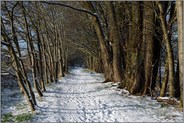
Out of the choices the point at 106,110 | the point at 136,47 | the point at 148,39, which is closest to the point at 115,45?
the point at 136,47

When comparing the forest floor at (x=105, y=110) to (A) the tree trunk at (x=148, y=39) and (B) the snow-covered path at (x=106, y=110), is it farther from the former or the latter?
(A) the tree trunk at (x=148, y=39)

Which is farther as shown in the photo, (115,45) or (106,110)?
(115,45)

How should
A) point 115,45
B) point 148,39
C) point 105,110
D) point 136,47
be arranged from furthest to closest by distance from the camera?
1. point 115,45
2. point 136,47
3. point 148,39
4. point 105,110

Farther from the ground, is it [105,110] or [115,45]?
[115,45]

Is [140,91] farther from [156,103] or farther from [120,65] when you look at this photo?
[120,65]

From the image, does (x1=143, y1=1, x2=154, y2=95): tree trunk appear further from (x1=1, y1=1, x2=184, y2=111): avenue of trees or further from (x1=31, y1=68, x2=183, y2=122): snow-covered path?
(x1=31, y1=68, x2=183, y2=122): snow-covered path

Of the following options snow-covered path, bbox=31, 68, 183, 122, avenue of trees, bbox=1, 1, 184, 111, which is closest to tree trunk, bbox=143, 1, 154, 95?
avenue of trees, bbox=1, 1, 184, 111

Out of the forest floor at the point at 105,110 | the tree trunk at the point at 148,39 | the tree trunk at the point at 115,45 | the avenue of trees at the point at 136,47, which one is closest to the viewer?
the forest floor at the point at 105,110

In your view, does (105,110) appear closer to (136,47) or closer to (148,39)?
(148,39)

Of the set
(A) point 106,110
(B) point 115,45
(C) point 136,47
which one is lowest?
(A) point 106,110

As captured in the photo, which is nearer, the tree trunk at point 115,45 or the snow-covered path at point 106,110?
the snow-covered path at point 106,110

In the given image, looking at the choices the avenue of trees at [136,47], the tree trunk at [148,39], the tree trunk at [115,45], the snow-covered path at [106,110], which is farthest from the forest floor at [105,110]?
the tree trunk at [115,45]

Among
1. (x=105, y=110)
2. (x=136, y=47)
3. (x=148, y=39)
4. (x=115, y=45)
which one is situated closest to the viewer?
(x=105, y=110)

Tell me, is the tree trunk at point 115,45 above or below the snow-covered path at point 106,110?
above
